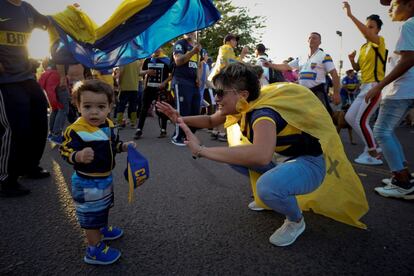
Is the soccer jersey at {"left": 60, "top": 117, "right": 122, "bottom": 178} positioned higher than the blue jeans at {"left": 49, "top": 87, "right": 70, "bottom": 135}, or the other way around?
the soccer jersey at {"left": 60, "top": 117, "right": 122, "bottom": 178}

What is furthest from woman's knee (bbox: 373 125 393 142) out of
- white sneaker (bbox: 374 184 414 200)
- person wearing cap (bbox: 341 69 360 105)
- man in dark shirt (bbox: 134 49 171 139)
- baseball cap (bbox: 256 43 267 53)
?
person wearing cap (bbox: 341 69 360 105)

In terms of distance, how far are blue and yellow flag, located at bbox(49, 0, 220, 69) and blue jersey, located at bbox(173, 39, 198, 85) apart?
1.33 metres

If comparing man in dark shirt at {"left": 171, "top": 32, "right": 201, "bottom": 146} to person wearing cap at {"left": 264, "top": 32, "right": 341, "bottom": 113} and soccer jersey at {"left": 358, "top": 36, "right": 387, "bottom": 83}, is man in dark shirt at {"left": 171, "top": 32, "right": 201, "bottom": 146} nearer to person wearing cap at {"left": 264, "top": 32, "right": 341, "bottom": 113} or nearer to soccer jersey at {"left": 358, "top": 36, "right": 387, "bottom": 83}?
person wearing cap at {"left": 264, "top": 32, "right": 341, "bottom": 113}

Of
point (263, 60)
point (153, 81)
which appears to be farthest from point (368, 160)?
point (153, 81)

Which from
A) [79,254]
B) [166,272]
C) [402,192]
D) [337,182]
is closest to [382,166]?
[402,192]

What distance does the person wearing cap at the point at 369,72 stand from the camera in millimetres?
4031

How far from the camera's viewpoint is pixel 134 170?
1.82 m

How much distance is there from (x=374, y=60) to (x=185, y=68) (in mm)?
2990

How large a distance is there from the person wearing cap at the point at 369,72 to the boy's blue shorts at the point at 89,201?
3.78 meters

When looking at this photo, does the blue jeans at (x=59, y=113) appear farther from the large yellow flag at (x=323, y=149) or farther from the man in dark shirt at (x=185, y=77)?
the large yellow flag at (x=323, y=149)

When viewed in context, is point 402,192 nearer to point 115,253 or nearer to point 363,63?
point 363,63

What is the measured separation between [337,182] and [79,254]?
76.4 inches

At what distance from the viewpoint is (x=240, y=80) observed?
6.48ft

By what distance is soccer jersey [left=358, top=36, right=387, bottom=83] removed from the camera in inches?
163
